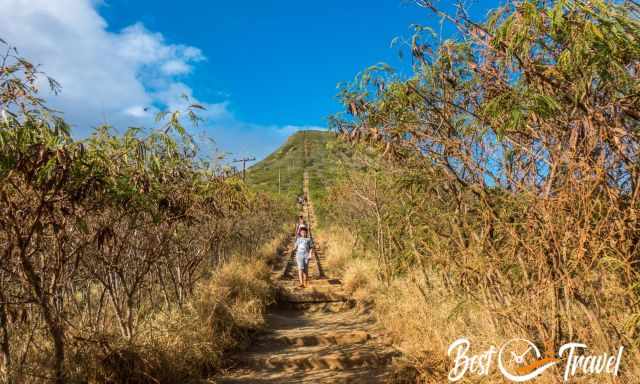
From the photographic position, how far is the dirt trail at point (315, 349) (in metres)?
6.09

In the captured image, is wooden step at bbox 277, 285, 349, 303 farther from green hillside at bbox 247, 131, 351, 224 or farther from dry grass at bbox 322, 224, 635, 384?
green hillside at bbox 247, 131, 351, 224

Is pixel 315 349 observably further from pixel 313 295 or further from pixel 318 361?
pixel 313 295

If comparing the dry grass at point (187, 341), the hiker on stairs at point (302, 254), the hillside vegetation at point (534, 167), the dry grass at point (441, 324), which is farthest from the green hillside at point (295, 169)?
the hillside vegetation at point (534, 167)

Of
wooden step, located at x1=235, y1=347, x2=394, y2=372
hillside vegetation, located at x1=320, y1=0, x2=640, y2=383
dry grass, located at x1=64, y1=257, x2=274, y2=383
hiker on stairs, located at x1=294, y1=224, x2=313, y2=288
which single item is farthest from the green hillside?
hillside vegetation, located at x1=320, y1=0, x2=640, y2=383

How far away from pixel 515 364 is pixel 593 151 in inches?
80.9

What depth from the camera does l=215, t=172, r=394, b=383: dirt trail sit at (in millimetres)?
6086

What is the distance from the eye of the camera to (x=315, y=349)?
23.7ft

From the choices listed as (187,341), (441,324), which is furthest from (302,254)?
(441,324)

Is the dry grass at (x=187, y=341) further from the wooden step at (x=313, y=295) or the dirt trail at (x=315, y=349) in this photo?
the wooden step at (x=313, y=295)

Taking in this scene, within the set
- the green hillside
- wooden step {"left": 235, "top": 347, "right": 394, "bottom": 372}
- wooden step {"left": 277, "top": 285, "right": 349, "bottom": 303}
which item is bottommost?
wooden step {"left": 235, "top": 347, "right": 394, "bottom": 372}

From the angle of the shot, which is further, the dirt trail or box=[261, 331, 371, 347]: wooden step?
box=[261, 331, 371, 347]: wooden step

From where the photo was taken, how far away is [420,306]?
6762mm

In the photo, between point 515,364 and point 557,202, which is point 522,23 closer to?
point 557,202

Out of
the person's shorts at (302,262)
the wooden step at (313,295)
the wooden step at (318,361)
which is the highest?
the person's shorts at (302,262)
